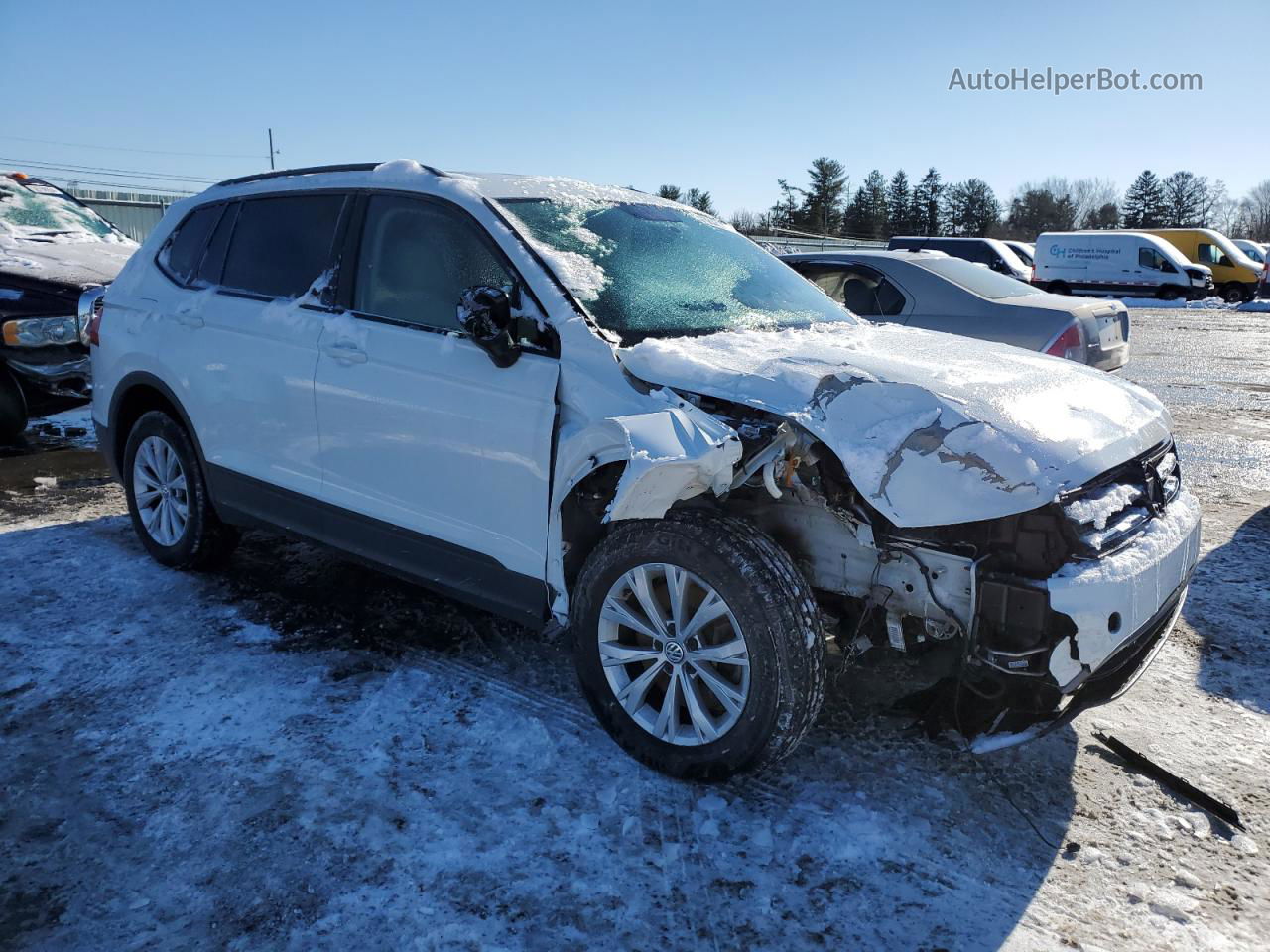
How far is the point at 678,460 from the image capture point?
261cm

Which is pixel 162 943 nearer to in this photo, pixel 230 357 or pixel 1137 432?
pixel 230 357

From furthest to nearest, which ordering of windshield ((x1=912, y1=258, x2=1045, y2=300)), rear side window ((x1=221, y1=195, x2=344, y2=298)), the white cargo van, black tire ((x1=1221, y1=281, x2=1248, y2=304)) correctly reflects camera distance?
black tire ((x1=1221, y1=281, x2=1248, y2=304))
the white cargo van
windshield ((x1=912, y1=258, x2=1045, y2=300))
rear side window ((x1=221, y1=195, x2=344, y2=298))

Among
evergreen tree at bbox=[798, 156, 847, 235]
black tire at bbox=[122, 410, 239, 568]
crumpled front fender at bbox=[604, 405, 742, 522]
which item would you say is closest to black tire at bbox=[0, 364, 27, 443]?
black tire at bbox=[122, 410, 239, 568]

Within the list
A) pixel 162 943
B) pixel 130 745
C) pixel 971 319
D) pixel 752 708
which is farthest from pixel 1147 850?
pixel 971 319

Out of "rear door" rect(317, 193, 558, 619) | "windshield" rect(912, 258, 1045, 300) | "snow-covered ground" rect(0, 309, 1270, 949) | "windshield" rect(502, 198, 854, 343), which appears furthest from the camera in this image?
"windshield" rect(912, 258, 1045, 300)

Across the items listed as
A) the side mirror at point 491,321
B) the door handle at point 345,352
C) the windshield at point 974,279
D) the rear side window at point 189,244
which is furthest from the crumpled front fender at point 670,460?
the windshield at point 974,279

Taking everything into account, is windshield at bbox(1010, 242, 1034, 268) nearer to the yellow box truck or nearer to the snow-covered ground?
the yellow box truck

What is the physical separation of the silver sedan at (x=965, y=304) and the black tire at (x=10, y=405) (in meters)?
5.99

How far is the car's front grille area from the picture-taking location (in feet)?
8.59

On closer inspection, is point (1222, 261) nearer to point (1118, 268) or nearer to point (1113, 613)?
point (1118, 268)

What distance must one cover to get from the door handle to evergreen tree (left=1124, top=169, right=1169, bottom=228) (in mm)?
77575

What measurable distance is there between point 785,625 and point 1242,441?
285 inches

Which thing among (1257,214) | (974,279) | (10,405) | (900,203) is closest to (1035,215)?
(900,203)

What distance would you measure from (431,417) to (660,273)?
3.41 ft
